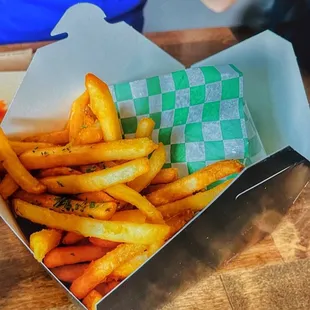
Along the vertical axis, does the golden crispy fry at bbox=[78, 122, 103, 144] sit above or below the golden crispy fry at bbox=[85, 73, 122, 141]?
below

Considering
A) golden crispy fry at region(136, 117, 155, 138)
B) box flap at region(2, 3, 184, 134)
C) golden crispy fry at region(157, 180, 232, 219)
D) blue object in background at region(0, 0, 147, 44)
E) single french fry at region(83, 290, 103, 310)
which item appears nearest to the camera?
single french fry at region(83, 290, 103, 310)

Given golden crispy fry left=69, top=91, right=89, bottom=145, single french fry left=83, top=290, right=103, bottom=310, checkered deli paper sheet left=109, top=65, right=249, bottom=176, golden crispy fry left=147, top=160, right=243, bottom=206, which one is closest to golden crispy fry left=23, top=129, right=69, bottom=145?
golden crispy fry left=69, top=91, right=89, bottom=145

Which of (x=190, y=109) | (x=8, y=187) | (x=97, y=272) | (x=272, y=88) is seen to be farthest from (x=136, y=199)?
(x=272, y=88)

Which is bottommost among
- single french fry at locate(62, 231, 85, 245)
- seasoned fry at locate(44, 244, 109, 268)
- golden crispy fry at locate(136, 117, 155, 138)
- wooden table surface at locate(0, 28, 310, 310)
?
wooden table surface at locate(0, 28, 310, 310)

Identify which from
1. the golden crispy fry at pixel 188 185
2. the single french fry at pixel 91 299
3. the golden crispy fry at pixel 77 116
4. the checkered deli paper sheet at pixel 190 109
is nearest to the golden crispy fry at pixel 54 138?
the golden crispy fry at pixel 77 116

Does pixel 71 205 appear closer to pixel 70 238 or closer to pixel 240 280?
pixel 70 238

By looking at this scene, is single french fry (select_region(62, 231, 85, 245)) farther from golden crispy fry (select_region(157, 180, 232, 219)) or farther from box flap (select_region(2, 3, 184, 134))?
box flap (select_region(2, 3, 184, 134))

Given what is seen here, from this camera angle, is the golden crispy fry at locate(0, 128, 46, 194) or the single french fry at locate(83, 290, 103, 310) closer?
the single french fry at locate(83, 290, 103, 310)

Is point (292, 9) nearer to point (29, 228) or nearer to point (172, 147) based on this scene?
point (172, 147)

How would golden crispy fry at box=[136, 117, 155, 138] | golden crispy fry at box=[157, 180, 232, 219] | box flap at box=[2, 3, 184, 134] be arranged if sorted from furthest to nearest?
box flap at box=[2, 3, 184, 134] → golden crispy fry at box=[136, 117, 155, 138] → golden crispy fry at box=[157, 180, 232, 219]
